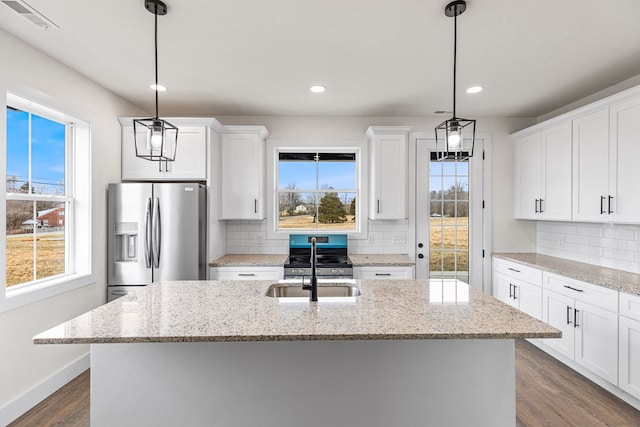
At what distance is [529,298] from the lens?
3514 millimetres

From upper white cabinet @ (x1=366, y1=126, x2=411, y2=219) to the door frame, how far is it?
0.92ft

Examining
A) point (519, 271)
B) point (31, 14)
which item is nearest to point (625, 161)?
point (519, 271)

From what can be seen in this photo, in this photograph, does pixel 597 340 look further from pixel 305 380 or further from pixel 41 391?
pixel 41 391

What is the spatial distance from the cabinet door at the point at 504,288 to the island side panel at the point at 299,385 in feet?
8.19

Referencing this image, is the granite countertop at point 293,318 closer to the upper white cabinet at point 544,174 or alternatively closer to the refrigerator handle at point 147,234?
the refrigerator handle at point 147,234

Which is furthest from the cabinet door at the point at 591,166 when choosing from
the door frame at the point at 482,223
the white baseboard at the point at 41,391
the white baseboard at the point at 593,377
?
the white baseboard at the point at 41,391

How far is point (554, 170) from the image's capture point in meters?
3.57

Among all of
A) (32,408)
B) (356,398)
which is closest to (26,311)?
(32,408)

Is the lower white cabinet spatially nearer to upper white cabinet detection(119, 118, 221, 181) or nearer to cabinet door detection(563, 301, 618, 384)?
upper white cabinet detection(119, 118, 221, 181)

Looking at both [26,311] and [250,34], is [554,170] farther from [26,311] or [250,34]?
[26,311]

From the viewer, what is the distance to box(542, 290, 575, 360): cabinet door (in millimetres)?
3005

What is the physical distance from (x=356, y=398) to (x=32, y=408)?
2501 millimetres

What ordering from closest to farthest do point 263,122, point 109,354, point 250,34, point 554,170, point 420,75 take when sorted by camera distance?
point 109,354, point 250,34, point 420,75, point 554,170, point 263,122

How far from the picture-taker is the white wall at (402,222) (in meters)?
4.31
